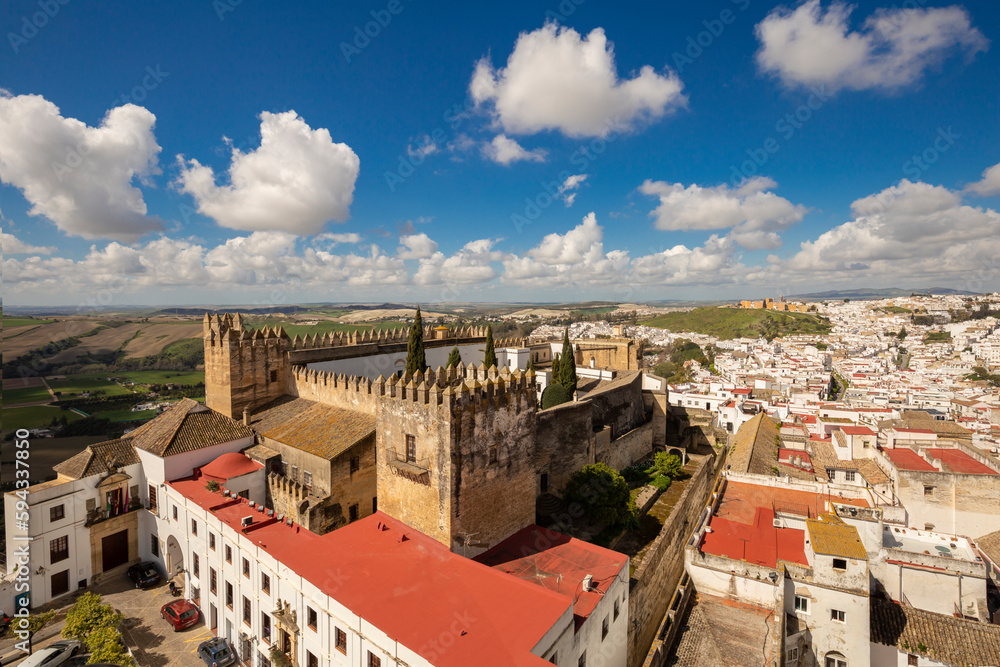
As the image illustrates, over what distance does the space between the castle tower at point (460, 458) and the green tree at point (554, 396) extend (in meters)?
9.40

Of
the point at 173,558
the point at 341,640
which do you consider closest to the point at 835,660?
the point at 341,640

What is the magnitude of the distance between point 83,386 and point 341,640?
40.4m

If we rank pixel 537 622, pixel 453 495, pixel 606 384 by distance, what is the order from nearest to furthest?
pixel 537 622, pixel 453 495, pixel 606 384

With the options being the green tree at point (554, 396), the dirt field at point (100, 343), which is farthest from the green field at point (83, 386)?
the green tree at point (554, 396)

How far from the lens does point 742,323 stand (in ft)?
396

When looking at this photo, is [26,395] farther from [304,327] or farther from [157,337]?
[304,327]

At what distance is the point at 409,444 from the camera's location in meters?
11.4

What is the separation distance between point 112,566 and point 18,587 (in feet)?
7.71

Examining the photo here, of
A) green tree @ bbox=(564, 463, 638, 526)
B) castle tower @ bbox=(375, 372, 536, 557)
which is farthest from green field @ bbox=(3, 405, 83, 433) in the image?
green tree @ bbox=(564, 463, 638, 526)

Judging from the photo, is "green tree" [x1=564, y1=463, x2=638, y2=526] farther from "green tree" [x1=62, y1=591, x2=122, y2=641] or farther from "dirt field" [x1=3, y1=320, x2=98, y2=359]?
"dirt field" [x1=3, y1=320, x2=98, y2=359]

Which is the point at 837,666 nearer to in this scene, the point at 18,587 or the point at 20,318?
the point at 18,587

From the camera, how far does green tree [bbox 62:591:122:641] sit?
35.2ft

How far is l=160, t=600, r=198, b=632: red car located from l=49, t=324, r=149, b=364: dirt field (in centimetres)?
3366

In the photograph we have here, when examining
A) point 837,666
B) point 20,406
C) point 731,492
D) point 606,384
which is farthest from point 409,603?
point 20,406
